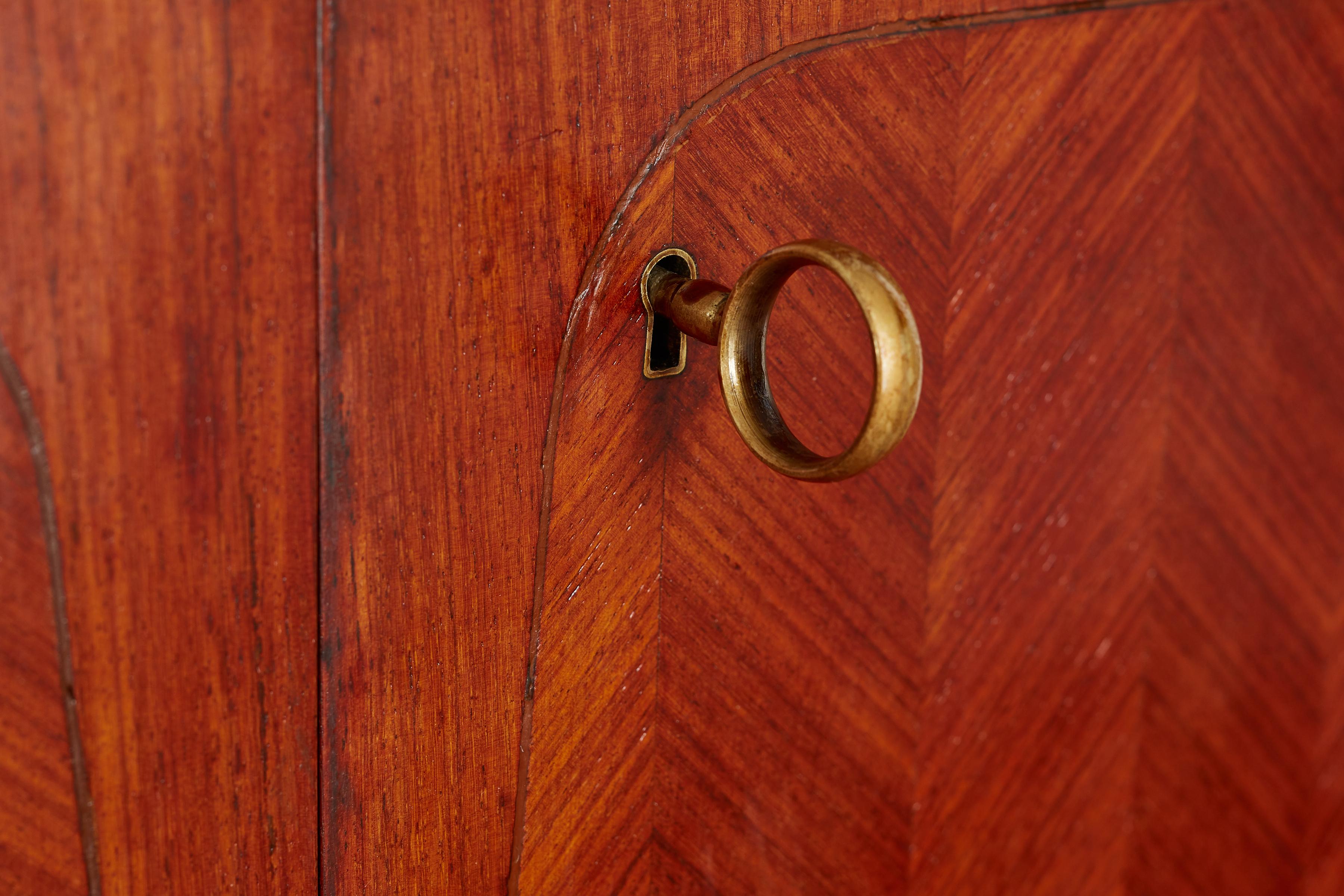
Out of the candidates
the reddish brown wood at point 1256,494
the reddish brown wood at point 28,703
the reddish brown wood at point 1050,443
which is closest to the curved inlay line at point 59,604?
the reddish brown wood at point 28,703

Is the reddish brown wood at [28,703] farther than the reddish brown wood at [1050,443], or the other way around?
the reddish brown wood at [1050,443]

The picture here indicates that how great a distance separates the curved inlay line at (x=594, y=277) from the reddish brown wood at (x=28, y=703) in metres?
0.12

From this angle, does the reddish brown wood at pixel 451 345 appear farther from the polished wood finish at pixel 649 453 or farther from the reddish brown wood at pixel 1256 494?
the reddish brown wood at pixel 1256 494

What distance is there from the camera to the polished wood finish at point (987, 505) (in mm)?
355

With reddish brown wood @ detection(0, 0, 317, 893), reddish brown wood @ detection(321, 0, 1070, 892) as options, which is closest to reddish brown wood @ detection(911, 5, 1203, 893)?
reddish brown wood @ detection(321, 0, 1070, 892)

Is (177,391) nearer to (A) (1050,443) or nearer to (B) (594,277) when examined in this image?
(B) (594,277)

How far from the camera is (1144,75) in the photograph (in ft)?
1.40

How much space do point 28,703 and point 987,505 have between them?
0.32 m

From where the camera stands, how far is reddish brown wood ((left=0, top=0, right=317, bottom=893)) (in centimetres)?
24

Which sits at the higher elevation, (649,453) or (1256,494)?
(649,453)

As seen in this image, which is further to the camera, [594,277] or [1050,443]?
[1050,443]

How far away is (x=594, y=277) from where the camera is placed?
325 mm

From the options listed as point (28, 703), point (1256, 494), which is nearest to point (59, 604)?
point (28, 703)

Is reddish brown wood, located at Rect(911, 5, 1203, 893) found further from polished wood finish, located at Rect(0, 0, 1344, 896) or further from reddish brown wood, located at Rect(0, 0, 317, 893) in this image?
reddish brown wood, located at Rect(0, 0, 317, 893)
